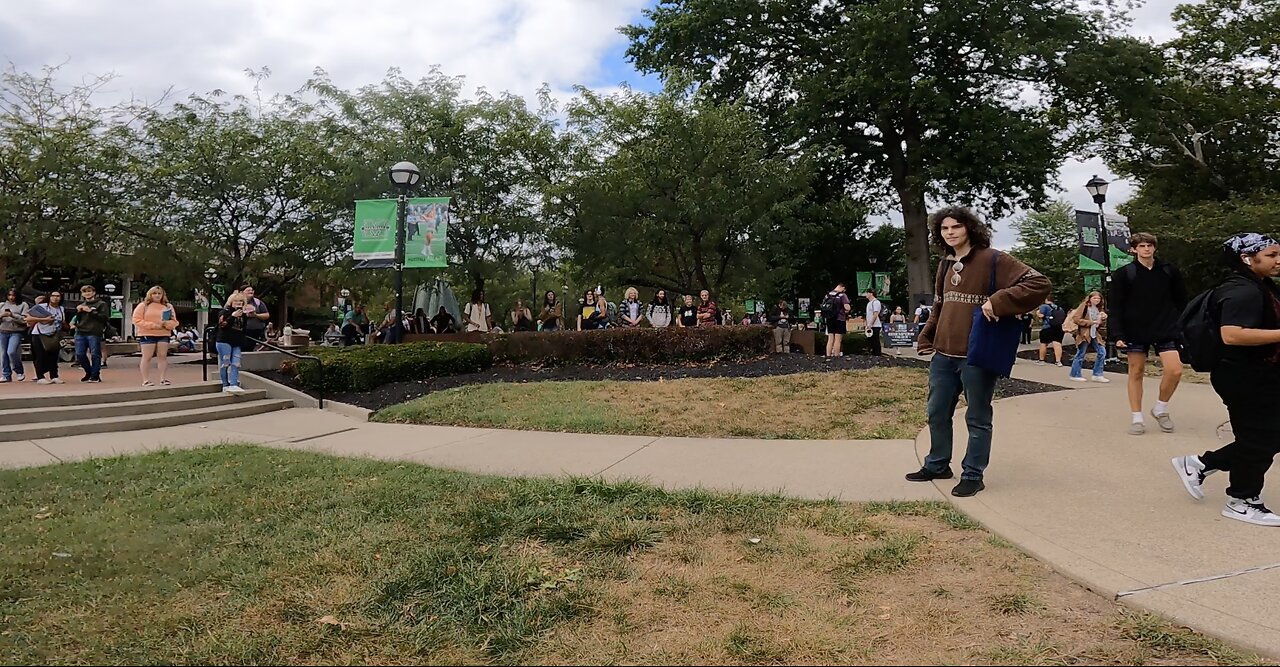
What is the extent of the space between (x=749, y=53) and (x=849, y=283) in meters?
11.7

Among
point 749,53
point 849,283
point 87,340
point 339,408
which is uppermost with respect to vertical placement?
point 749,53

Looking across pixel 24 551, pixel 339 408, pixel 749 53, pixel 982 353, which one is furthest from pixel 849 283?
pixel 24 551

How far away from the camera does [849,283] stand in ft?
104

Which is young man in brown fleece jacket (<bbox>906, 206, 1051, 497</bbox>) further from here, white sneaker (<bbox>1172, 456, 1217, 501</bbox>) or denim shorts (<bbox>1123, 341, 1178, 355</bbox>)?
denim shorts (<bbox>1123, 341, 1178, 355</bbox>)

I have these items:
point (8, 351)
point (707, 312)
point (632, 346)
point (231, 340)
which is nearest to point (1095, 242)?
point (707, 312)

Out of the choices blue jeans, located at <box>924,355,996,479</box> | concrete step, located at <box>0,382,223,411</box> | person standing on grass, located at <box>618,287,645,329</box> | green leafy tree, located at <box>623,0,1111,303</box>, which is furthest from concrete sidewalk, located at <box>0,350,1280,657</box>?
green leafy tree, located at <box>623,0,1111,303</box>

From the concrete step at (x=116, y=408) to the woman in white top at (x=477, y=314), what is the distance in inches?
239

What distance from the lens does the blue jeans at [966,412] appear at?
4.56 meters

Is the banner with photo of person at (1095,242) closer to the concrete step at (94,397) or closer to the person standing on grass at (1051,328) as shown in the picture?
the person standing on grass at (1051,328)

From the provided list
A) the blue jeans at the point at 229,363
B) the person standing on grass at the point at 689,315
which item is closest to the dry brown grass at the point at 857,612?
the blue jeans at the point at 229,363

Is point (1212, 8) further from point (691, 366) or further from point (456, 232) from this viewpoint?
point (456, 232)

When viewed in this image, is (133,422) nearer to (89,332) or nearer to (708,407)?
(89,332)

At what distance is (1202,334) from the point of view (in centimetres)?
405

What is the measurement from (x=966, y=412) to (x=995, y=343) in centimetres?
50
